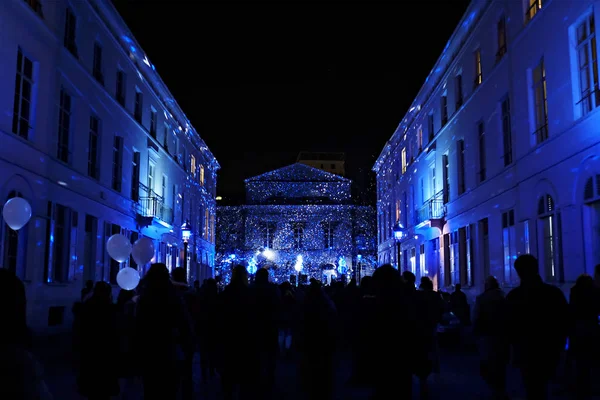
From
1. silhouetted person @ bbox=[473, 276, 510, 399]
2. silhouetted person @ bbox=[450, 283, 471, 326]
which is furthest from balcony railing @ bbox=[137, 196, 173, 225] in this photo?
silhouetted person @ bbox=[473, 276, 510, 399]

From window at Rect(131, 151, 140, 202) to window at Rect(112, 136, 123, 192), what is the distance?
1.87 meters

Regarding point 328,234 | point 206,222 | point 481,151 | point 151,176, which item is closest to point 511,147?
point 481,151

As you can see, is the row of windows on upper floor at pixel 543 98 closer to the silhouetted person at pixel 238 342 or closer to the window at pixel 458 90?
the window at pixel 458 90

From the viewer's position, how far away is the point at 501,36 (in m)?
18.5

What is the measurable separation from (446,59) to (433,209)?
22.6 feet

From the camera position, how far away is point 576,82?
13.0 metres

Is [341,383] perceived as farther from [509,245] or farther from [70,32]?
[70,32]

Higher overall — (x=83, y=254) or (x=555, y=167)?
(x=555, y=167)

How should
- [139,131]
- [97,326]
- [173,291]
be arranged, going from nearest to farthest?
1. [173,291]
2. [97,326]
3. [139,131]

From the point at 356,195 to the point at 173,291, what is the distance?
2143 inches

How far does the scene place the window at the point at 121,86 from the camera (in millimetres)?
24047

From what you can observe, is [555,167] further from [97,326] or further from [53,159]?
[53,159]

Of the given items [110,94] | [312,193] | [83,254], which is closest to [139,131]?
[110,94]

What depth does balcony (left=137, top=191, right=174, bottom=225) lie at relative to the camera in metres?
26.9
